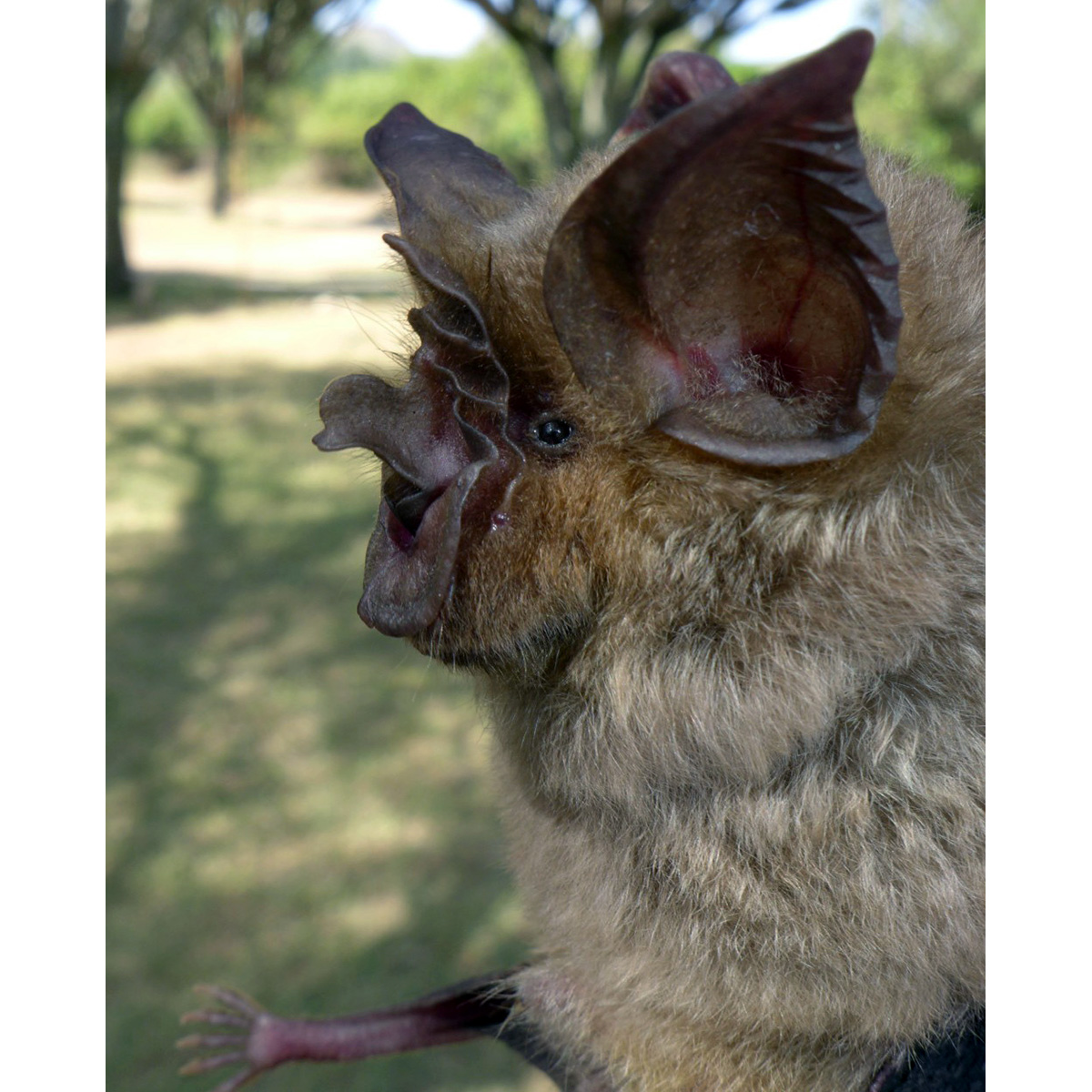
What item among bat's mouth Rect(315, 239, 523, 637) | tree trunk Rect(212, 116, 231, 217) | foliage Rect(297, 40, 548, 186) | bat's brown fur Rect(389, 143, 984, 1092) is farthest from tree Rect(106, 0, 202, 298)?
bat's brown fur Rect(389, 143, 984, 1092)

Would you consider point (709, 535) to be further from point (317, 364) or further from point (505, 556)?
point (317, 364)

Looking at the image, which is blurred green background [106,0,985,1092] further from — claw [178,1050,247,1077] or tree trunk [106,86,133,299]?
claw [178,1050,247,1077]

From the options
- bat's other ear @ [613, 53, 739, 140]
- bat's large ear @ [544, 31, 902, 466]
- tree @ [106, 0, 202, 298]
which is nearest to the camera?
bat's large ear @ [544, 31, 902, 466]

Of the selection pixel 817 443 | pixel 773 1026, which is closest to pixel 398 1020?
pixel 773 1026

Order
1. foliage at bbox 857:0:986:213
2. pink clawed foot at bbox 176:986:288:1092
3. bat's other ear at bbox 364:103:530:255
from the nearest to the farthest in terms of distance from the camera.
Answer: bat's other ear at bbox 364:103:530:255
pink clawed foot at bbox 176:986:288:1092
foliage at bbox 857:0:986:213

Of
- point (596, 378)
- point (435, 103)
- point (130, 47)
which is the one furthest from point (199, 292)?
point (596, 378)

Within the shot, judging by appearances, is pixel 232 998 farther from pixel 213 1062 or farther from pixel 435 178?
pixel 435 178

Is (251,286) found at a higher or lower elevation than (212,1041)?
higher
